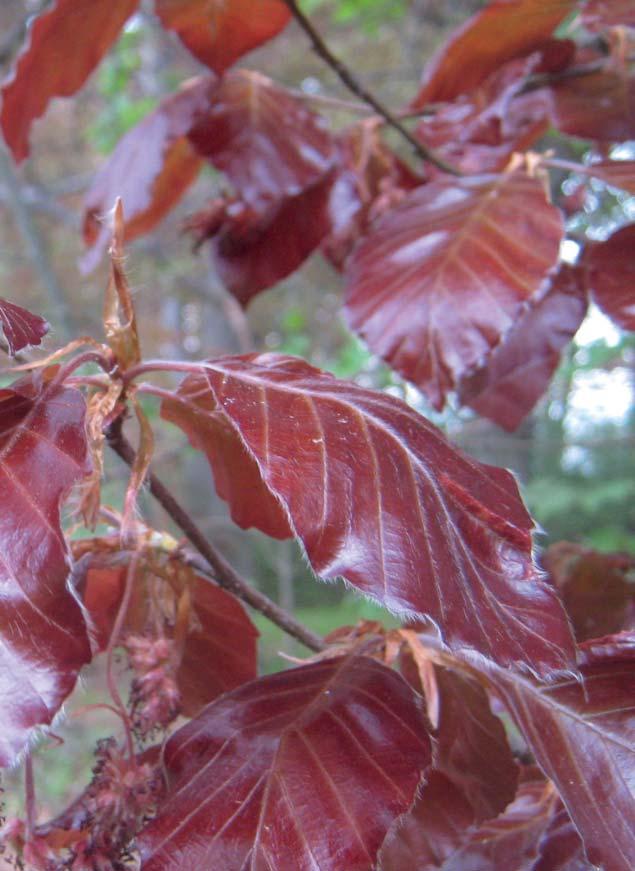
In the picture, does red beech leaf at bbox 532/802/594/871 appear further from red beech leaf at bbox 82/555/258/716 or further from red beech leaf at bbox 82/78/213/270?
red beech leaf at bbox 82/78/213/270

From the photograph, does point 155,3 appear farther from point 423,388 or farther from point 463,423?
point 463,423

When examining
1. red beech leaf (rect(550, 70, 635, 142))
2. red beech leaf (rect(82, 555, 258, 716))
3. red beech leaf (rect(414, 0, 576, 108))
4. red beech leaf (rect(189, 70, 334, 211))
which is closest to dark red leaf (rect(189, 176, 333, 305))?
red beech leaf (rect(189, 70, 334, 211))

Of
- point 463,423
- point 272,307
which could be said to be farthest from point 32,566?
point 272,307

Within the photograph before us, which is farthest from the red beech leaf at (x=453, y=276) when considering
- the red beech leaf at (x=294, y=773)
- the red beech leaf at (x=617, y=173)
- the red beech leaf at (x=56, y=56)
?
the red beech leaf at (x=56, y=56)

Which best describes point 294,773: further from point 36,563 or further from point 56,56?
point 56,56

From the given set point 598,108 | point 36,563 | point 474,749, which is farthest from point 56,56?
point 474,749

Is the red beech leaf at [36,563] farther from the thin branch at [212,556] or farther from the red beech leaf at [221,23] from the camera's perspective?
the red beech leaf at [221,23]
